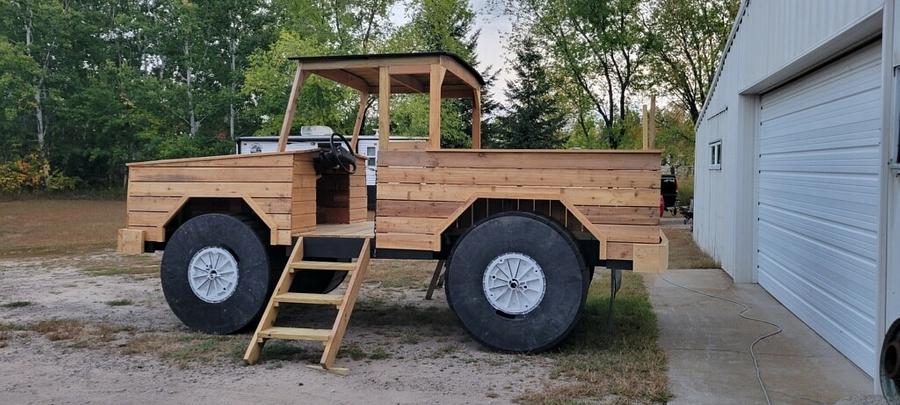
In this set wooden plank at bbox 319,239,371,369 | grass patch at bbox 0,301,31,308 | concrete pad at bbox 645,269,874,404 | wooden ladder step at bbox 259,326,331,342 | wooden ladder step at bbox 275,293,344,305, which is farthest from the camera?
grass patch at bbox 0,301,31,308

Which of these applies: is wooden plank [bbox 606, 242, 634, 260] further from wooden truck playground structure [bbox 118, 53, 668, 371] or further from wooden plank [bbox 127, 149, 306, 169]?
wooden plank [bbox 127, 149, 306, 169]

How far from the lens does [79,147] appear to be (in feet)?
118

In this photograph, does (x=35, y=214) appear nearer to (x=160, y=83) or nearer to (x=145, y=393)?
(x=160, y=83)

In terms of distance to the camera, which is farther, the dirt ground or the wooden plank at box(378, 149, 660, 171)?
the wooden plank at box(378, 149, 660, 171)

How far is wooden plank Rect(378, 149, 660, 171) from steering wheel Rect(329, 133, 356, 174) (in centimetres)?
85

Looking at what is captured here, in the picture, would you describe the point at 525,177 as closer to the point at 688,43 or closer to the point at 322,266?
the point at 322,266

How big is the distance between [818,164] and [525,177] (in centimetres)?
281

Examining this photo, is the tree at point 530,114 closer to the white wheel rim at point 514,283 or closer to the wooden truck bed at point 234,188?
the wooden truck bed at point 234,188

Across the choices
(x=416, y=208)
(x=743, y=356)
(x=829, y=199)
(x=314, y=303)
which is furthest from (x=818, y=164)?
(x=314, y=303)

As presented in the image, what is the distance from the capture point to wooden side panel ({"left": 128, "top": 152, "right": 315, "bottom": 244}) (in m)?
6.07

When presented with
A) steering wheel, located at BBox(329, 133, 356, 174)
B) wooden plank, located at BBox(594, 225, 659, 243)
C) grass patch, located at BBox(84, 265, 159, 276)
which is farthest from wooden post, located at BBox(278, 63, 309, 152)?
grass patch, located at BBox(84, 265, 159, 276)

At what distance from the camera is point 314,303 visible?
555 centimetres

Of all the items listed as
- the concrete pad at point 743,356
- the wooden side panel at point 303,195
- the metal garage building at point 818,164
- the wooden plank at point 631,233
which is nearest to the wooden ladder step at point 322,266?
the wooden side panel at point 303,195

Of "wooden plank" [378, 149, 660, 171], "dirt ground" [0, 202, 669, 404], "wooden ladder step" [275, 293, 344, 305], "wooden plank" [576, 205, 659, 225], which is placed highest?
"wooden plank" [378, 149, 660, 171]
